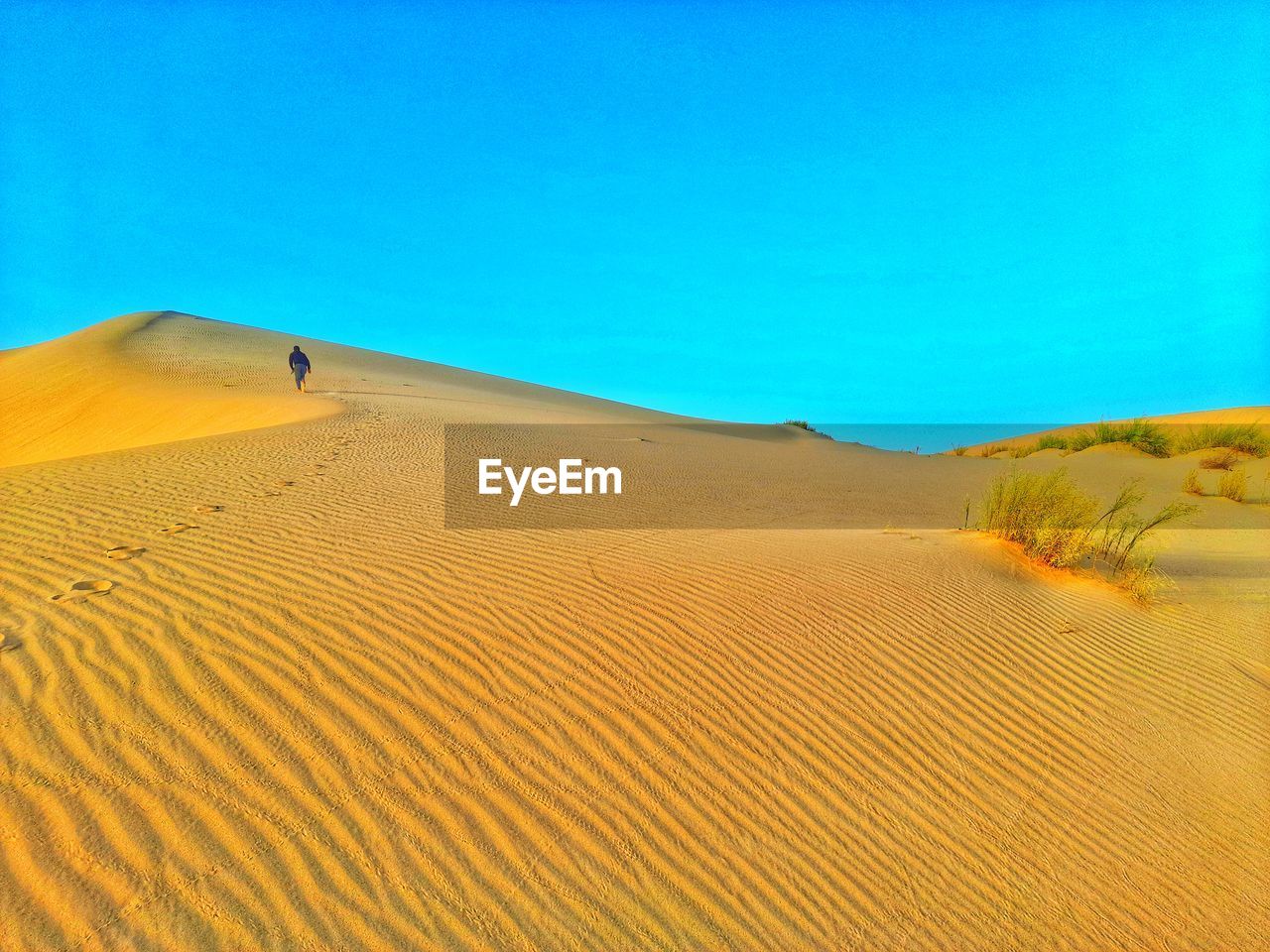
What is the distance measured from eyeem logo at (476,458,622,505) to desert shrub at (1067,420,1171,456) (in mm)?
17604

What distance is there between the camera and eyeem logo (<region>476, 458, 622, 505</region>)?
28.4 feet

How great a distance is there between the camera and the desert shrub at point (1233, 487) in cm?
1223

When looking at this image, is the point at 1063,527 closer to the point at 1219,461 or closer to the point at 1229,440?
the point at 1219,461

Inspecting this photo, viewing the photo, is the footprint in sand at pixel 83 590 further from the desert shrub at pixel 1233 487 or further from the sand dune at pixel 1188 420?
the sand dune at pixel 1188 420

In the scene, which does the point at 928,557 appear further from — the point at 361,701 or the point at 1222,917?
the point at 361,701

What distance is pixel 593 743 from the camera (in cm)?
323

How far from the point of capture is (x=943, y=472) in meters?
17.7

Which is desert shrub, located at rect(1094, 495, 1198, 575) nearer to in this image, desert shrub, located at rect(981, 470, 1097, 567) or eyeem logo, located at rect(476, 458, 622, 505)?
desert shrub, located at rect(981, 470, 1097, 567)

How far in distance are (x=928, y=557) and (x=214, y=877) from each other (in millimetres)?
6234

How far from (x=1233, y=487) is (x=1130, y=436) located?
893 cm

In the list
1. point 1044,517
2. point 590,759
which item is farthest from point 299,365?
point 590,759

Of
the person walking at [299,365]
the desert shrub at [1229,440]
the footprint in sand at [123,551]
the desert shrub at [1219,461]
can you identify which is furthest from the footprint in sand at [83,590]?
the desert shrub at [1229,440]

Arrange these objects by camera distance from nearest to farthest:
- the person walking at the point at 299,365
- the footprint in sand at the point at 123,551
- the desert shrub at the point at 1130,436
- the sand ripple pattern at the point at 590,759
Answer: the sand ripple pattern at the point at 590,759 < the footprint in sand at the point at 123,551 < the person walking at the point at 299,365 < the desert shrub at the point at 1130,436

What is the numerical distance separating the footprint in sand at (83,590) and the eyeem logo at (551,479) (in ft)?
13.4
